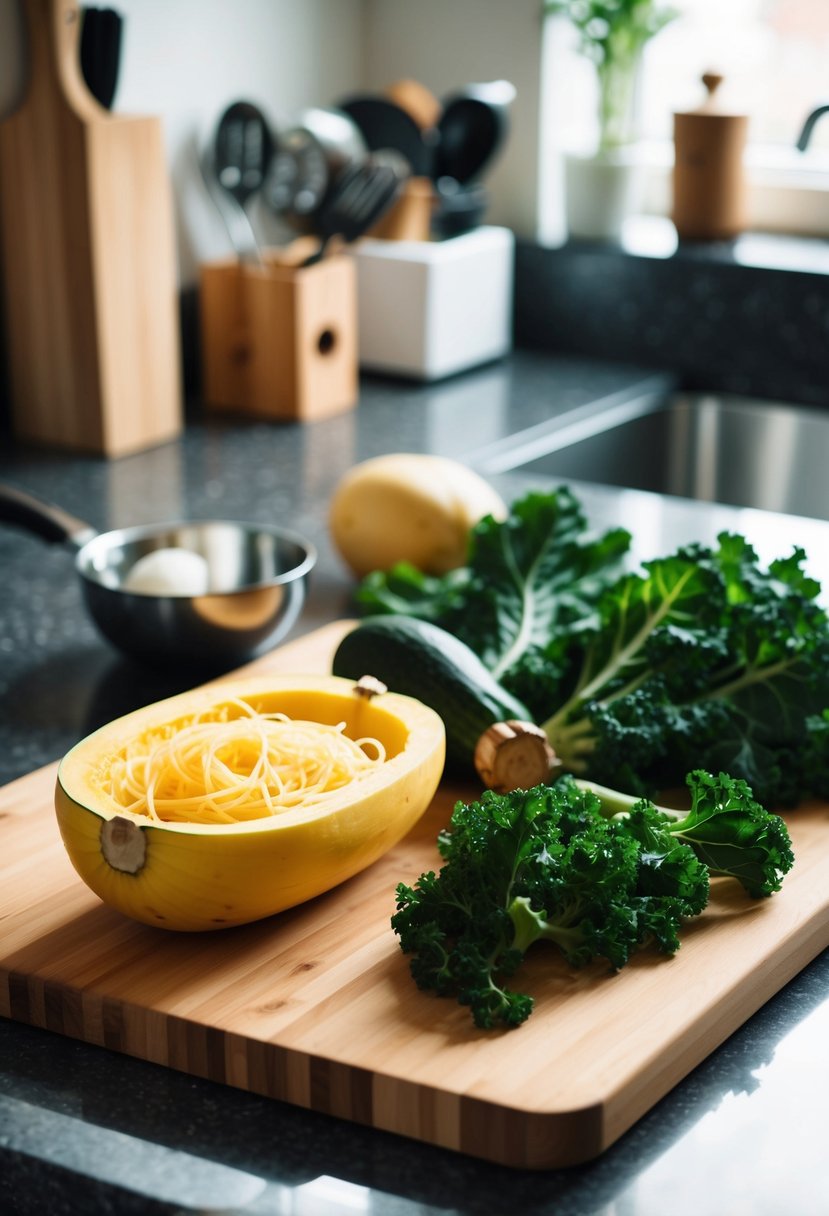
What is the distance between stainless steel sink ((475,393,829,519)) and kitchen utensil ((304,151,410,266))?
0.42 meters

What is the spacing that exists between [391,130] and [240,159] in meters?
0.28

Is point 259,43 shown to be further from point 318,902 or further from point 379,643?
point 318,902

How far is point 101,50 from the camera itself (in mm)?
1904

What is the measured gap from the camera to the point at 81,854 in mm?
845

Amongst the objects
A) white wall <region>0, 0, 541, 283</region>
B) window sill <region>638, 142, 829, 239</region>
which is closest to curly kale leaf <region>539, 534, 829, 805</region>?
white wall <region>0, 0, 541, 283</region>

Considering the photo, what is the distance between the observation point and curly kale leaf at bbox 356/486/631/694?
1224 millimetres

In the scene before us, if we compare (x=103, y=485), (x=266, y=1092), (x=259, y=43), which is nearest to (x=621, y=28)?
(x=259, y=43)

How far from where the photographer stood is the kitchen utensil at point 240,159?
220cm

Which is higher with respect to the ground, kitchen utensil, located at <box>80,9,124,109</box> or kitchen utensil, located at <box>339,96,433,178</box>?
kitchen utensil, located at <box>80,9,124,109</box>

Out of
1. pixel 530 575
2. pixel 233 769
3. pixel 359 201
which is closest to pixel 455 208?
pixel 359 201

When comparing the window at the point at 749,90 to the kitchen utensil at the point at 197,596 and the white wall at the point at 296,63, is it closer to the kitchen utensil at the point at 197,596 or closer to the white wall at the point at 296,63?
the white wall at the point at 296,63

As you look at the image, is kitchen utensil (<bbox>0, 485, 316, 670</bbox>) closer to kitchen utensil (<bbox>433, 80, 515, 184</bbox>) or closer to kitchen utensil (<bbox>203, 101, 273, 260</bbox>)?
kitchen utensil (<bbox>203, 101, 273, 260</bbox>)

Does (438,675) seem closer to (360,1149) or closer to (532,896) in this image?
(532,896)

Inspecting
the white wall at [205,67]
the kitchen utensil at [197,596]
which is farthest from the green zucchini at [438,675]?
the white wall at [205,67]
